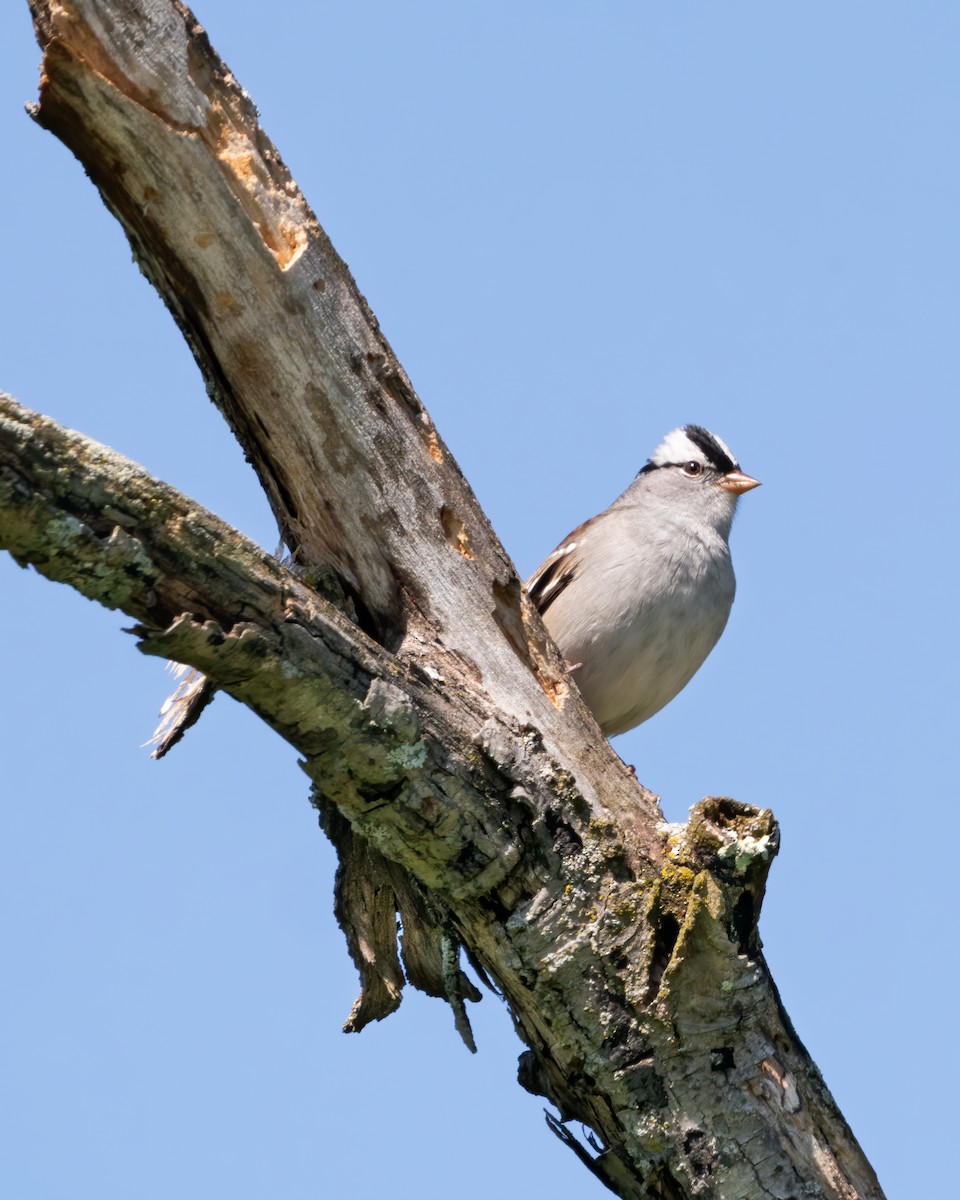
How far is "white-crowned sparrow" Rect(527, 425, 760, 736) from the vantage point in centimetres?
640

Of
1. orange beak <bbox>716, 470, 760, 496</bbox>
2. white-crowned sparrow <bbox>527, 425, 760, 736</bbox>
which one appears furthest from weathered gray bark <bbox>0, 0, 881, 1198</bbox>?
orange beak <bbox>716, 470, 760, 496</bbox>

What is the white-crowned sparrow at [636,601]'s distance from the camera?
252 inches

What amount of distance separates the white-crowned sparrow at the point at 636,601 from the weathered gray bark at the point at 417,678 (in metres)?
1.95

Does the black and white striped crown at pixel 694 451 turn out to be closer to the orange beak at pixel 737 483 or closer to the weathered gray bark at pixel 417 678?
the orange beak at pixel 737 483

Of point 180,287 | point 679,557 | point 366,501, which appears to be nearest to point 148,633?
point 366,501

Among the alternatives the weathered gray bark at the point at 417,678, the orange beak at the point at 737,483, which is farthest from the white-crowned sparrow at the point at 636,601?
the weathered gray bark at the point at 417,678

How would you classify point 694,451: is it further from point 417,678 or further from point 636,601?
point 417,678

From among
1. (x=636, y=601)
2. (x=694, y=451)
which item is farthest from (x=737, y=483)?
(x=636, y=601)

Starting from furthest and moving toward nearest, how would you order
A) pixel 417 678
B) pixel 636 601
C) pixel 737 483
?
pixel 737 483, pixel 636 601, pixel 417 678

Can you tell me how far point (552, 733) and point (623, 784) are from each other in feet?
0.91

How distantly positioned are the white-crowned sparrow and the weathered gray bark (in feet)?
6.41

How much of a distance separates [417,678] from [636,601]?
276 cm

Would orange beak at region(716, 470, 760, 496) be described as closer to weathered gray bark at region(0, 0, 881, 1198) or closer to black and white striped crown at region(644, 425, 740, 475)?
black and white striped crown at region(644, 425, 740, 475)

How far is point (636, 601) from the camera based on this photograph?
21.1 feet
